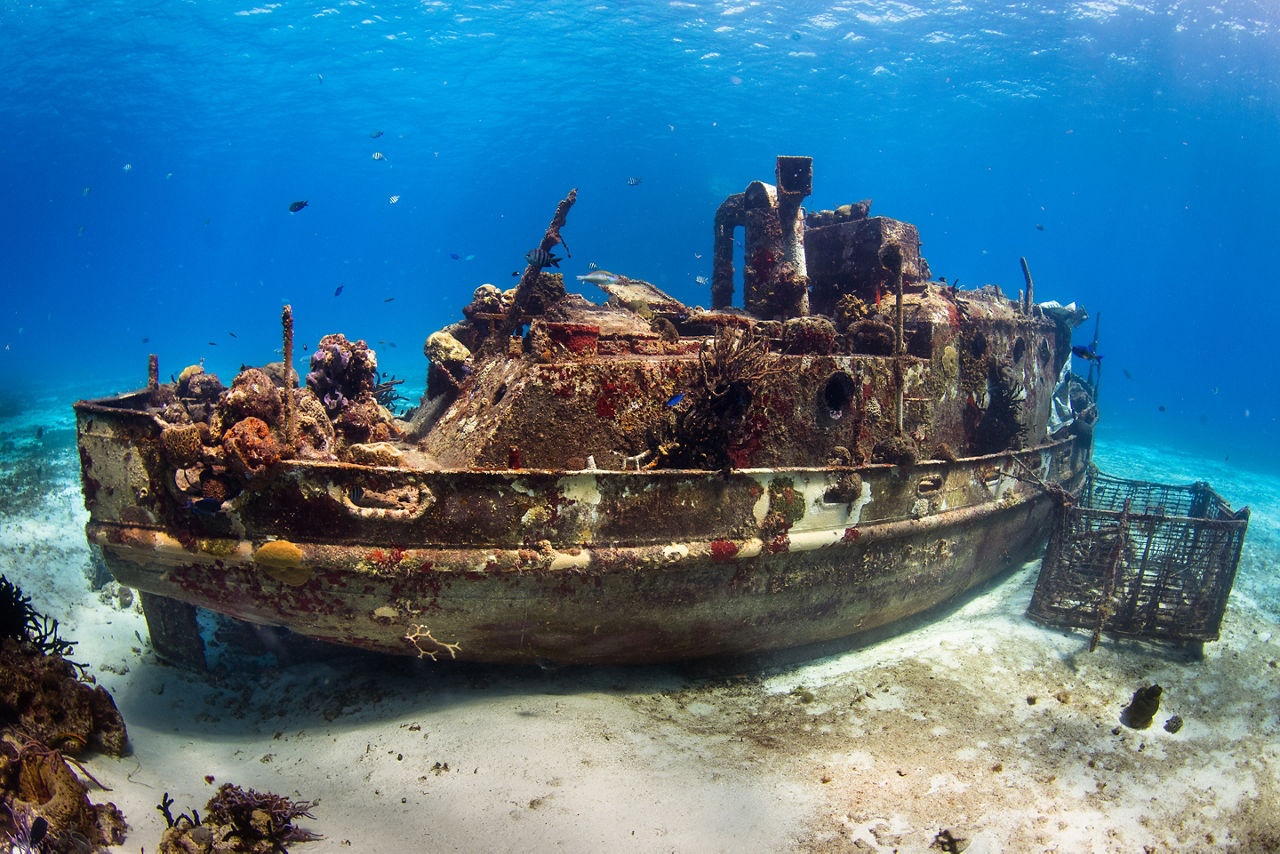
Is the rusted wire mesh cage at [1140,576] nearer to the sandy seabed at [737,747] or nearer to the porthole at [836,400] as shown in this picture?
the sandy seabed at [737,747]

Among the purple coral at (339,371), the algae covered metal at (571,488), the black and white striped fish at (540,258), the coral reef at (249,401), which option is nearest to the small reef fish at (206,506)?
the algae covered metal at (571,488)

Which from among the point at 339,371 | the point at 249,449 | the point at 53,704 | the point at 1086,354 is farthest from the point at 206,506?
the point at 1086,354

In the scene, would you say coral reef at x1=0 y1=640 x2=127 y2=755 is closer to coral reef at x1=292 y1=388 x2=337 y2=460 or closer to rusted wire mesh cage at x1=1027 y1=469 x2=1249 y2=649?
coral reef at x1=292 y1=388 x2=337 y2=460

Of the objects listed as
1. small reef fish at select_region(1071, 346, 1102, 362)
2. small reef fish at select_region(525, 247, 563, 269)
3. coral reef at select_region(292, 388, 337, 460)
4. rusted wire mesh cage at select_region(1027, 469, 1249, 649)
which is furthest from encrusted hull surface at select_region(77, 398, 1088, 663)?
small reef fish at select_region(1071, 346, 1102, 362)

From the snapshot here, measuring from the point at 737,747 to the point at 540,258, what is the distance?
4510 millimetres

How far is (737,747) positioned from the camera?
12.8ft

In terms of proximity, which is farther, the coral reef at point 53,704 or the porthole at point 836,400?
the porthole at point 836,400

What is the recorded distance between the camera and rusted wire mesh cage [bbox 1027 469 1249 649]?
5.76 m

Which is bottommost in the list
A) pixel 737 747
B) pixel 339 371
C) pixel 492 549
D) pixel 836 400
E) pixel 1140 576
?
pixel 737 747

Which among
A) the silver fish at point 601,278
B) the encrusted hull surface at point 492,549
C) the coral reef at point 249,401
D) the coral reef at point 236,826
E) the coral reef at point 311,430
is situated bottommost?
the coral reef at point 236,826

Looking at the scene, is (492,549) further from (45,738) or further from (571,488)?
(45,738)

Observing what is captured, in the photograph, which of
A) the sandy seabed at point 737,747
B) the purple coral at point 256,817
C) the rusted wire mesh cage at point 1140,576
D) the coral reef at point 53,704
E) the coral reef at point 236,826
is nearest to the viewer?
the coral reef at point 236,826

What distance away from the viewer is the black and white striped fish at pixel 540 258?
578 cm

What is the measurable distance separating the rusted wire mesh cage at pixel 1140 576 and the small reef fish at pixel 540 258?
19.6ft
